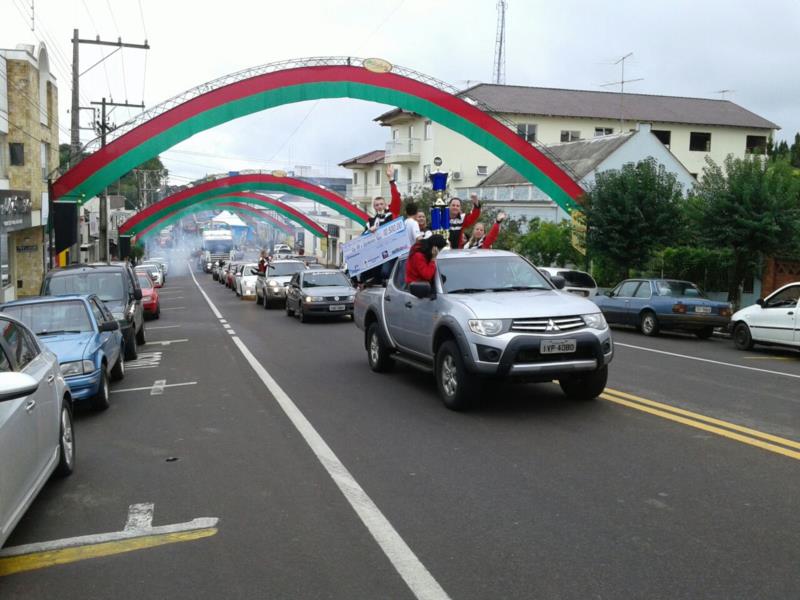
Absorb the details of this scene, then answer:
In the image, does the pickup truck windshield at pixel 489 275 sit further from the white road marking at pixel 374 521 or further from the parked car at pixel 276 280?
the parked car at pixel 276 280

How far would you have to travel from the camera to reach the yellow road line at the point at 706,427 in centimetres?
707

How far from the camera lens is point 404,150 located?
5688cm

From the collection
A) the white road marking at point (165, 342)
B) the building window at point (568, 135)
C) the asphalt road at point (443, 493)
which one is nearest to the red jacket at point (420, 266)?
the asphalt road at point (443, 493)

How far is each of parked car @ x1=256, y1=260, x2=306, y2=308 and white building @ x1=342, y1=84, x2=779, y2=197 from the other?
24343mm

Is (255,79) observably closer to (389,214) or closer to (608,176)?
(608,176)

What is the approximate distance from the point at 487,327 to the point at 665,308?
11.6 metres

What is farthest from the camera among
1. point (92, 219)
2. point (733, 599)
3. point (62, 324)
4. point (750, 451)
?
point (92, 219)

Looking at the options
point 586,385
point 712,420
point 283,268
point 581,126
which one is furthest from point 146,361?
point 581,126

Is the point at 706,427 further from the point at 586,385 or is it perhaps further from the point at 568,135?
the point at 568,135

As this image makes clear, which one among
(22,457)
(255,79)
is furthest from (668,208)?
(22,457)

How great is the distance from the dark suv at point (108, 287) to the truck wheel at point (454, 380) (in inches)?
297

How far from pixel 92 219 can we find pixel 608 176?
4784cm

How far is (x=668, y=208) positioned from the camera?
80.7 ft

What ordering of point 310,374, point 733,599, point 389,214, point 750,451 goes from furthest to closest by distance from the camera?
point 389,214 < point 310,374 < point 750,451 < point 733,599
